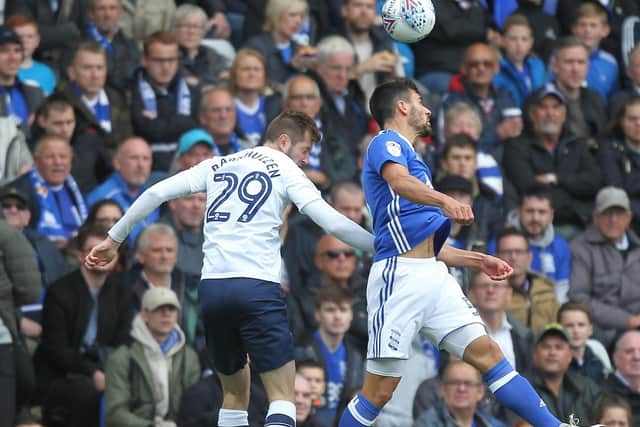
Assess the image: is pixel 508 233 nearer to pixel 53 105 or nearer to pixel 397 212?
pixel 53 105

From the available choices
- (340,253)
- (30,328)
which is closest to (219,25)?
(340,253)

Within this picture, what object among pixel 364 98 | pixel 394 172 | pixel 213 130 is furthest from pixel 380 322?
pixel 364 98

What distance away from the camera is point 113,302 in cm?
1516

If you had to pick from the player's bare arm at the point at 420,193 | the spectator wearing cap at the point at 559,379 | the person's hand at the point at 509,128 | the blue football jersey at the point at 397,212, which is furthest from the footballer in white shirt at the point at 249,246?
the person's hand at the point at 509,128

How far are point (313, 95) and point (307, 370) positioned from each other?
3.92 meters

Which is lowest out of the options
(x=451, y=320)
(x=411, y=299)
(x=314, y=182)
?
(x=451, y=320)

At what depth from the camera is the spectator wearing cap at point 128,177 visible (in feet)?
53.9

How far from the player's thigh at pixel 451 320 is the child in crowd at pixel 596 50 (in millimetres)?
9374

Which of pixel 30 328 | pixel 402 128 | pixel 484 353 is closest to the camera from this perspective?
pixel 484 353

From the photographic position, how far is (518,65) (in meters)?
20.2

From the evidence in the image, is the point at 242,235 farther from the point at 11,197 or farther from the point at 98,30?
the point at 98,30

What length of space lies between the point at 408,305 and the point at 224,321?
120 cm

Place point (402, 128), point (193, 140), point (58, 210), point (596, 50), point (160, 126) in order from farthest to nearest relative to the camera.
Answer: point (596, 50), point (160, 126), point (193, 140), point (58, 210), point (402, 128)

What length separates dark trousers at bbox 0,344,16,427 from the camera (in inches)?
549
